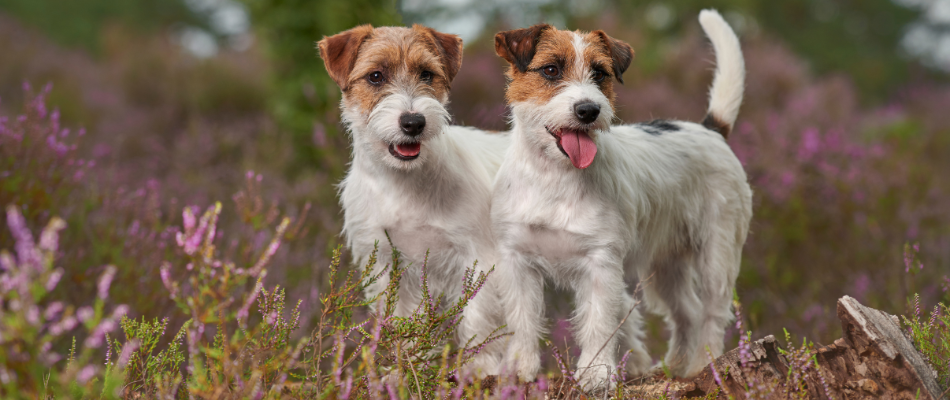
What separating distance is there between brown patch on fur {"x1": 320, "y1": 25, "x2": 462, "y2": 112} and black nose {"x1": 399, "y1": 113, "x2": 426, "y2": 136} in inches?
9.5

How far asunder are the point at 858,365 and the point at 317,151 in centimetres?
626

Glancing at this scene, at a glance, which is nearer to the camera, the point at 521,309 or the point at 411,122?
the point at 411,122

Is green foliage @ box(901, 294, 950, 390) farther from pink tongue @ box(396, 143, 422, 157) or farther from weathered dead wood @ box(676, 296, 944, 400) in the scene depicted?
pink tongue @ box(396, 143, 422, 157)

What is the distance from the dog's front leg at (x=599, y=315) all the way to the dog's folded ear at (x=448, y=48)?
1230 mm

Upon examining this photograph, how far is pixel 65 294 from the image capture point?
14.2ft

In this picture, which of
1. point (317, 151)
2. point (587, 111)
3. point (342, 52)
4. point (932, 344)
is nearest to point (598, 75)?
point (587, 111)

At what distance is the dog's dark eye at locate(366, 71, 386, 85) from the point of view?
333 centimetres

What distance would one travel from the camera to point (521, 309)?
327 cm

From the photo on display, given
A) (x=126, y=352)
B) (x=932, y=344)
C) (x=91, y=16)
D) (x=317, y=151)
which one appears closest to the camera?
(x=126, y=352)

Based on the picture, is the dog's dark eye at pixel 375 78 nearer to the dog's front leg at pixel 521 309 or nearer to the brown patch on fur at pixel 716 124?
the dog's front leg at pixel 521 309

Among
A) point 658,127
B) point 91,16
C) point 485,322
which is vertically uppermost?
point 91,16

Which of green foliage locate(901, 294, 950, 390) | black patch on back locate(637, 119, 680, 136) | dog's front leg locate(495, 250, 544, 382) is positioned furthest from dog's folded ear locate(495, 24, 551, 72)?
green foliage locate(901, 294, 950, 390)

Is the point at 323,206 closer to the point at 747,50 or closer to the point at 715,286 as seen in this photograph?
the point at 715,286

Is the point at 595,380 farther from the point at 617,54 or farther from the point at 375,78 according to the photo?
the point at 375,78
